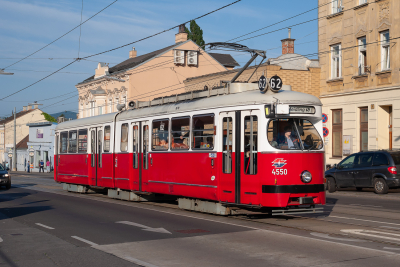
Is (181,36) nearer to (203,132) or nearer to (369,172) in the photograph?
(369,172)

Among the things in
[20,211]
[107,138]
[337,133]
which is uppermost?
[337,133]

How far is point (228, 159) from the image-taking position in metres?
12.7

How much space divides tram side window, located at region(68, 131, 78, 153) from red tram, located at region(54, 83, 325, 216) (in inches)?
223

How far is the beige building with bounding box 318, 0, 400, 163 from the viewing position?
1067 inches

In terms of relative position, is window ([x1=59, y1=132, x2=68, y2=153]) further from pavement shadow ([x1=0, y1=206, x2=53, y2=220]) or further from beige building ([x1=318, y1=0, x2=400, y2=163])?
beige building ([x1=318, y1=0, x2=400, y2=163])

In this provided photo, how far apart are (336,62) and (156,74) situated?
2448 cm

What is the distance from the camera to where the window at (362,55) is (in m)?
28.9

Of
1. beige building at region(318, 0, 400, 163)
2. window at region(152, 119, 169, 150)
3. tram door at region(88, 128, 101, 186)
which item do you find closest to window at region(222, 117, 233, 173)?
window at region(152, 119, 169, 150)

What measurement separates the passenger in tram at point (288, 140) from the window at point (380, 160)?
1078cm

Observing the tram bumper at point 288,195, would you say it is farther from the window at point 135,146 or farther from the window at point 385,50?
the window at point 385,50

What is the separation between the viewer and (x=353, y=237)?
9.98 metres

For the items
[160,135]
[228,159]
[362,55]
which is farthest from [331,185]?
[228,159]

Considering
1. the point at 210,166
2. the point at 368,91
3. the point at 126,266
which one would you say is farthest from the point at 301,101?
the point at 368,91

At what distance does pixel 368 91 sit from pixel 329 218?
1704 cm
